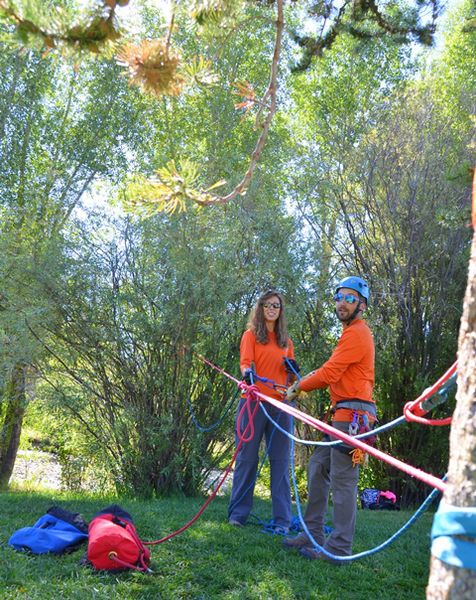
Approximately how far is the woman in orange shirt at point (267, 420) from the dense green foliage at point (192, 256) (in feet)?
5.28

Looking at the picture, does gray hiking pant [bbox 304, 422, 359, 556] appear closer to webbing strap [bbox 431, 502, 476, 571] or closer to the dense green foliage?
the dense green foliage

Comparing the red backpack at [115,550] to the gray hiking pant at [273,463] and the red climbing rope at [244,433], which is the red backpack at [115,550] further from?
the gray hiking pant at [273,463]

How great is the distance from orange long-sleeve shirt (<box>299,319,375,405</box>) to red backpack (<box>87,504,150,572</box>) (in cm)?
126

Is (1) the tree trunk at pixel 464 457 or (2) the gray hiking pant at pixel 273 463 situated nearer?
(1) the tree trunk at pixel 464 457

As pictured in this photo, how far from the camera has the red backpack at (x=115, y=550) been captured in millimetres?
3285

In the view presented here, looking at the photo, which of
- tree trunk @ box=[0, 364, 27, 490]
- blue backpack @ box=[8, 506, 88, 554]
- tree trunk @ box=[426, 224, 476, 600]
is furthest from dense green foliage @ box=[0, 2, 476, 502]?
blue backpack @ box=[8, 506, 88, 554]

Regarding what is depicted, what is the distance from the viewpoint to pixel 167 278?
255 inches

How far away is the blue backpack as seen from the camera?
3549 millimetres

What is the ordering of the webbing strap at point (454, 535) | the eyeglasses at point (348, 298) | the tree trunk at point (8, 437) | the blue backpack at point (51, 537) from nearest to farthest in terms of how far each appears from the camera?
the webbing strap at point (454, 535), the blue backpack at point (51, 537), the eyeglasses at point (348, 298), the tree trunk at point (8, 437)

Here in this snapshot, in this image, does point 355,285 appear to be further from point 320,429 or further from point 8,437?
point 8,437

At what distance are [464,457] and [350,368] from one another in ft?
8.04

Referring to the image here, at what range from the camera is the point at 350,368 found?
145 inches

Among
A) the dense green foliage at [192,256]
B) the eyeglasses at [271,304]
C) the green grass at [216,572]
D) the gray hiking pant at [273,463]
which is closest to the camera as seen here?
the green grass at [216,572]

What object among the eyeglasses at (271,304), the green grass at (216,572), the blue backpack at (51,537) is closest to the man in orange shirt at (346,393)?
the green grass at (216,572)
